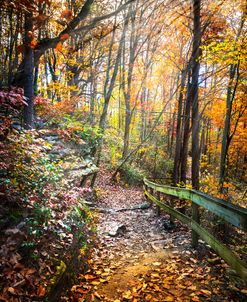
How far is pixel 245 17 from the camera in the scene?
813 centimetres

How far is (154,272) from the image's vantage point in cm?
353

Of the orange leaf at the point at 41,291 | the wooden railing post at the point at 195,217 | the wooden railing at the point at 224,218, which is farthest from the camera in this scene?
the wooden railing post at the point at 195,217

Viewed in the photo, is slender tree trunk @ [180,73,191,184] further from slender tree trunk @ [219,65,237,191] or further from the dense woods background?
slender tree trunk @ [219,65,237,191]

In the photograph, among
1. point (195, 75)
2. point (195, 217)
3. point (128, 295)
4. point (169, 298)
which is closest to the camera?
point (169, 298)

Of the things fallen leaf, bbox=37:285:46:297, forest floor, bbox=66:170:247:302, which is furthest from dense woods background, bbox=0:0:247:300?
forest floor, bbox=66:170:247:302

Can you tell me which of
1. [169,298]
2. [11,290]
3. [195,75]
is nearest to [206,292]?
[169,298]

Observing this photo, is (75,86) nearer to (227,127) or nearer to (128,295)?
(227,127)

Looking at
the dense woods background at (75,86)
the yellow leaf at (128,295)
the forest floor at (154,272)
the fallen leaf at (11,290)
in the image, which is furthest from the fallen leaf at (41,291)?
the yellow leaf at (128,295)

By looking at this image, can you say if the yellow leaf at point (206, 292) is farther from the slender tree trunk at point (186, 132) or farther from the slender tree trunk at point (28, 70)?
the slender tree trunk at point (186, 132)

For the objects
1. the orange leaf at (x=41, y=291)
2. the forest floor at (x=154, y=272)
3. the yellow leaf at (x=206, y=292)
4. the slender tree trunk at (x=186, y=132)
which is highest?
the slender tree trunk at (x=186, y=132)

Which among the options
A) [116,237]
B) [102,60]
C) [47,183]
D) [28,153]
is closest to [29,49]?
[28,153]

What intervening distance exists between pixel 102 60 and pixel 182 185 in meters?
12.4

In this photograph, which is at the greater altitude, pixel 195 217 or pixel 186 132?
pixel 186 132

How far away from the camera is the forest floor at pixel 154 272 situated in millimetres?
2920
